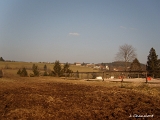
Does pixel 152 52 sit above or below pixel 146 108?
above

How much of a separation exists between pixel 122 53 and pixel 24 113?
4899 cm

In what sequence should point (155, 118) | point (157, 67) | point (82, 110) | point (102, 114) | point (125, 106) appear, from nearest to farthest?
point (155, 118) < point (102, 114) < point (82, 110) < point (125, 106) < point (157, 67)

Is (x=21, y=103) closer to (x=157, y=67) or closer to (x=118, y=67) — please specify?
(x=157, y=67)

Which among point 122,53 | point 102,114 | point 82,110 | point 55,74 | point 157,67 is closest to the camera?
point 102,114

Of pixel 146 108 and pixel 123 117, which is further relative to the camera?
pixel 146 108

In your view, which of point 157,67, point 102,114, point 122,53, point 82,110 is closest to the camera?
point 102,114

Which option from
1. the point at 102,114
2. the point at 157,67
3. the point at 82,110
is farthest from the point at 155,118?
the point at 157,67

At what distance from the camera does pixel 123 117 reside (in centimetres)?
561

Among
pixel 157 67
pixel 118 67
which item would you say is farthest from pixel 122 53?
pixel 157 67

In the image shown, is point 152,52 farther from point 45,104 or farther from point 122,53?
point 45,104

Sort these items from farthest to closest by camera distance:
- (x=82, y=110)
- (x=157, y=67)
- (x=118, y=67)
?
(x=118, y=67)
(x=157, y=67)
(x=82, y=110)

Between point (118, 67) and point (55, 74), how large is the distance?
24.7 meters

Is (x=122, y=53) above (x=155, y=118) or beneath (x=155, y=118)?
above

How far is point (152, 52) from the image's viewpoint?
161ft
